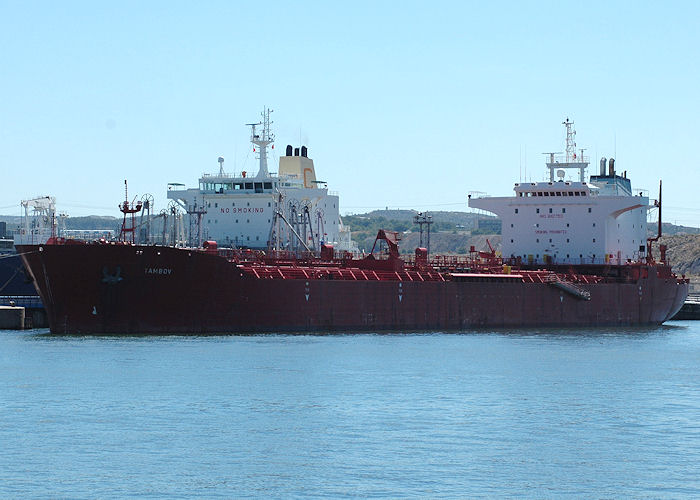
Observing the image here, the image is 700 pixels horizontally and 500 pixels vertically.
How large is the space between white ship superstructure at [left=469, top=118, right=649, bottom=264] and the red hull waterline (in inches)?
147

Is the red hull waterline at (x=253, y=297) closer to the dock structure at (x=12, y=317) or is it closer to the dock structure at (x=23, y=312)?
the dock structure at (x=12, y=317)

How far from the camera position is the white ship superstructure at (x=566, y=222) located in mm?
52875

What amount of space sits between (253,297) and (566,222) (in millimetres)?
20009

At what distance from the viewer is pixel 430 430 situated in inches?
863

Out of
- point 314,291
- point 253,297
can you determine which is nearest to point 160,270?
point 253,297

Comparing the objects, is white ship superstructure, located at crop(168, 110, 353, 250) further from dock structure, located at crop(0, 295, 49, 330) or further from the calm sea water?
the calm sea water

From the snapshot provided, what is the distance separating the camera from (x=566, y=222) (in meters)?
53.3

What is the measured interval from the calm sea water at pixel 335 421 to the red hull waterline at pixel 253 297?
140 centimetres

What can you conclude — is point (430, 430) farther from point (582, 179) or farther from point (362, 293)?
point (582, 179)

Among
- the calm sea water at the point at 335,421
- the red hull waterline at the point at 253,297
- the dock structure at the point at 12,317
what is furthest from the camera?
the dock structure at the point at 12,317

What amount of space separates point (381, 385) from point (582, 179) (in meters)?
31.1

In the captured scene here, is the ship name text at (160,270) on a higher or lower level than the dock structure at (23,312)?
higher

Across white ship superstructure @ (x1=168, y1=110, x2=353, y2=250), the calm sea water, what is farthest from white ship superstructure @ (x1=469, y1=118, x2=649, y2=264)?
the calm sea water

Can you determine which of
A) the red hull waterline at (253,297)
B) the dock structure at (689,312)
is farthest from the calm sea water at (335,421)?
the dock structure at (689,312)
